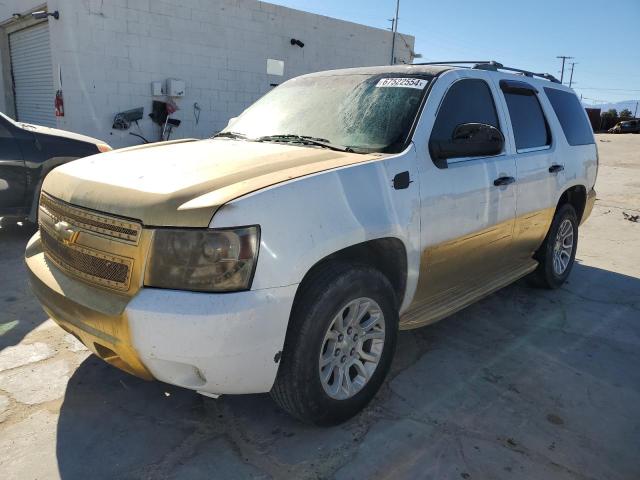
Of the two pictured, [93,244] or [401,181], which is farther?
[401,181]

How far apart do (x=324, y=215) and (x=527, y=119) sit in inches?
101

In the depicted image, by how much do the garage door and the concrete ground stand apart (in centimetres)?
900

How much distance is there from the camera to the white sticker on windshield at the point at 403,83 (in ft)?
10.8

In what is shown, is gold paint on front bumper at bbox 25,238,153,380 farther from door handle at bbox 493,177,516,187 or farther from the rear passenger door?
the rear passenger door

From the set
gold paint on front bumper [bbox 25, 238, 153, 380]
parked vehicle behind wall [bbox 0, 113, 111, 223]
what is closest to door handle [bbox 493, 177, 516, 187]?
gold paint on front bumper [bbox 25, 238, 153, 380]

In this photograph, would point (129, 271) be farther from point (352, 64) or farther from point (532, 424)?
point (352, 64)

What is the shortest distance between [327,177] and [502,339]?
7.35 feet

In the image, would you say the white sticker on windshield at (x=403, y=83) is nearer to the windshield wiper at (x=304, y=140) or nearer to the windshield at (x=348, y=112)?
the windshield at (x=348, y=112)

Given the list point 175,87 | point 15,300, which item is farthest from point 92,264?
point 175,87

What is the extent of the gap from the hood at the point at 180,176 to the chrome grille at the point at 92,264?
0.71ft

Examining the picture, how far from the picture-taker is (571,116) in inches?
193

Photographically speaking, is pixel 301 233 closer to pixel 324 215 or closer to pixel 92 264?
pixel 324 215

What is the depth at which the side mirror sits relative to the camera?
10.1ft

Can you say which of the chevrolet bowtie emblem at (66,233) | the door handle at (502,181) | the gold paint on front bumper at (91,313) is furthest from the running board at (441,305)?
the chevrolet bowtie emblem at (66,233)
